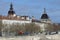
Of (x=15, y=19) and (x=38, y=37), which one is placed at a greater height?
(x=38, y=37)

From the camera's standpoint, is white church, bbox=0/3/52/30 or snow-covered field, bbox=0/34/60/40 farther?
white church, bbox=0/3/52/30

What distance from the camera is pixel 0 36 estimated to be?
34.9 metres

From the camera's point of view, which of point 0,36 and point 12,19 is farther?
point 12,19

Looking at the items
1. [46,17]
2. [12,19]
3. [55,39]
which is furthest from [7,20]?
[55,39]

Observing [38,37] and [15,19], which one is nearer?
[38,37]

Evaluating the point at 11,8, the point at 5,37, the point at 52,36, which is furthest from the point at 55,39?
the point at 11,8

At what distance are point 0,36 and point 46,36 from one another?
462 inches

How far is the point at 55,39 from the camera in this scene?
49.1 meters

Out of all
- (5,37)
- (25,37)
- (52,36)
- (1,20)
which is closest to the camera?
(5,37)

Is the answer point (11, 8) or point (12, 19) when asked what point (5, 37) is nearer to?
point (12, 19)

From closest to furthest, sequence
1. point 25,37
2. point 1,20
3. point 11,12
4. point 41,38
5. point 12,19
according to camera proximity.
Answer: point 25,37
point 41,38
point 1,20
point 12,19
point 11,12

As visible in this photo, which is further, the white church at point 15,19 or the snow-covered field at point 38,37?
the white church at point 15,19

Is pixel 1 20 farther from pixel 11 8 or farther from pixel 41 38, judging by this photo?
pixel 41 38

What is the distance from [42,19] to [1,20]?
130ft
